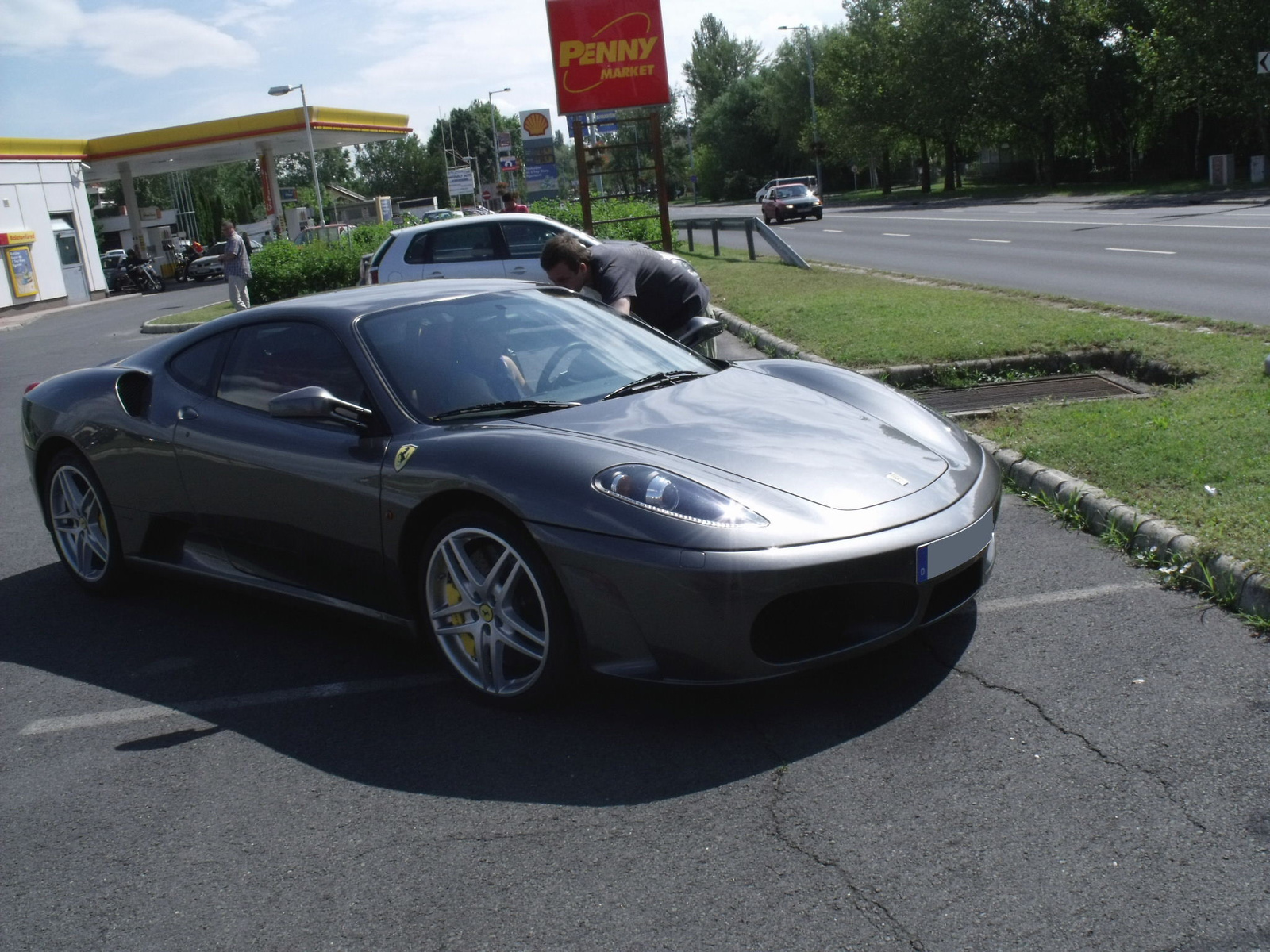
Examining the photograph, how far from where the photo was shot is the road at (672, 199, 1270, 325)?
1234 centimetres

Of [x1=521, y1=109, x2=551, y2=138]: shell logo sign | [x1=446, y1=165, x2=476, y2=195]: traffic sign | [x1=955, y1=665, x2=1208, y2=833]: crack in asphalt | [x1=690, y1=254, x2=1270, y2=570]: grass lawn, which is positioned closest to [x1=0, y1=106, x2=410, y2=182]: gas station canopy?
[x1=521, y1=109, x2=551, y2=138]: shell logo sign

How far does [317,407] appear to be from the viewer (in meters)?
3.95

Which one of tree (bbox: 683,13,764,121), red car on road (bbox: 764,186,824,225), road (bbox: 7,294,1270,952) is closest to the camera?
road (bbox: 7,294,1270,952)

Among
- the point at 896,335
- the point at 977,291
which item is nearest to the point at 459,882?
the point at 896,335

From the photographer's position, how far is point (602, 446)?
3678mm

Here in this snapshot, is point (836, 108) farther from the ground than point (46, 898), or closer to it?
farther from the ground

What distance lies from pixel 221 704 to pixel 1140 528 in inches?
A: 139

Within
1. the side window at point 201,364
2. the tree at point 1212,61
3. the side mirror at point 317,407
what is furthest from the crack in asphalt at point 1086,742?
the tree at point 1212,61

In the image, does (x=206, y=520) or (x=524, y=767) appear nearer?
(x=524, y=767)

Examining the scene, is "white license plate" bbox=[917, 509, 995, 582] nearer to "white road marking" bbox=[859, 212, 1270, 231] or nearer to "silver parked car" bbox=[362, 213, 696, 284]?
"silver parked car" bbox=[362, 213, 696, 284]

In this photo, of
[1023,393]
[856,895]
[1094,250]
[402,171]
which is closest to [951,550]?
[856,895]

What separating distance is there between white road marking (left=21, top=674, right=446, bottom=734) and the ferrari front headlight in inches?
44.2

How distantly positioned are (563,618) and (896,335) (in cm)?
656

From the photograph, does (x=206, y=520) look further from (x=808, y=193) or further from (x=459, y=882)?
(x=808, y=193)
